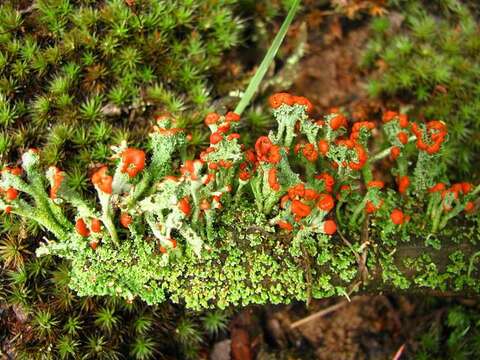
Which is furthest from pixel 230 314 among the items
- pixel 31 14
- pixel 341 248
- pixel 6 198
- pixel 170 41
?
pixel 31 14

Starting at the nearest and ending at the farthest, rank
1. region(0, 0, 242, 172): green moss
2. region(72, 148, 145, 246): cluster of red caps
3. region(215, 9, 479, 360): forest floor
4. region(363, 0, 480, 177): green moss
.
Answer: region(72, 148, 145, 246): cluster of red caps → region(0, 0, 242, 172): green moss → region(215, 9, 479, 360): forest floor → region(363, 0, 480, 177): green moss

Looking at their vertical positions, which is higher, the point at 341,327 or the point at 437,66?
the point at 437,66

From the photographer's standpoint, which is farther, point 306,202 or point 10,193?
point 306,202

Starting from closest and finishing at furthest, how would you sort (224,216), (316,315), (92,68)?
(224,216) < (92,68) < (316,315)

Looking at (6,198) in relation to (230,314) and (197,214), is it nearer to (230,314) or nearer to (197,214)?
(197,214)

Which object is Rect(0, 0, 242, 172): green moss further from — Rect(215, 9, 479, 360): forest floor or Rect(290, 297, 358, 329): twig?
Rect(290, 297, 358, 329): twig

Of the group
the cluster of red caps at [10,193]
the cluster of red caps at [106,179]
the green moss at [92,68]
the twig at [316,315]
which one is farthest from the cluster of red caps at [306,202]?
the cluster of red caps at [10,193]

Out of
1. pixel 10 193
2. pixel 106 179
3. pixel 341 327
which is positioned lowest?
pixel 341 327

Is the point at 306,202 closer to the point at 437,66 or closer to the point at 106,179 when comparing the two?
the point at 106,179

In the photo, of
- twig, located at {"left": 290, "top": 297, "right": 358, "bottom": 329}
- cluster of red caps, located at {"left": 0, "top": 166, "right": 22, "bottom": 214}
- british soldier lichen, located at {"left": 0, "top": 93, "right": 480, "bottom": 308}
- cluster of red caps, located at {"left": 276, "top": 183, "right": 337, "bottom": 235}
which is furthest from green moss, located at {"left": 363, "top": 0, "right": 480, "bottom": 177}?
cluster of red caps, located at {"left": 0, "top": 166, "right": 22, "bottom": 214}

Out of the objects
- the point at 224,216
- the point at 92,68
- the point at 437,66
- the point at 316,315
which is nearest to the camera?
the point at 224,216

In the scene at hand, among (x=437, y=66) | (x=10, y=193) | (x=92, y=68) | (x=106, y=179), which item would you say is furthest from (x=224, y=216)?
(x=437, y=66)
